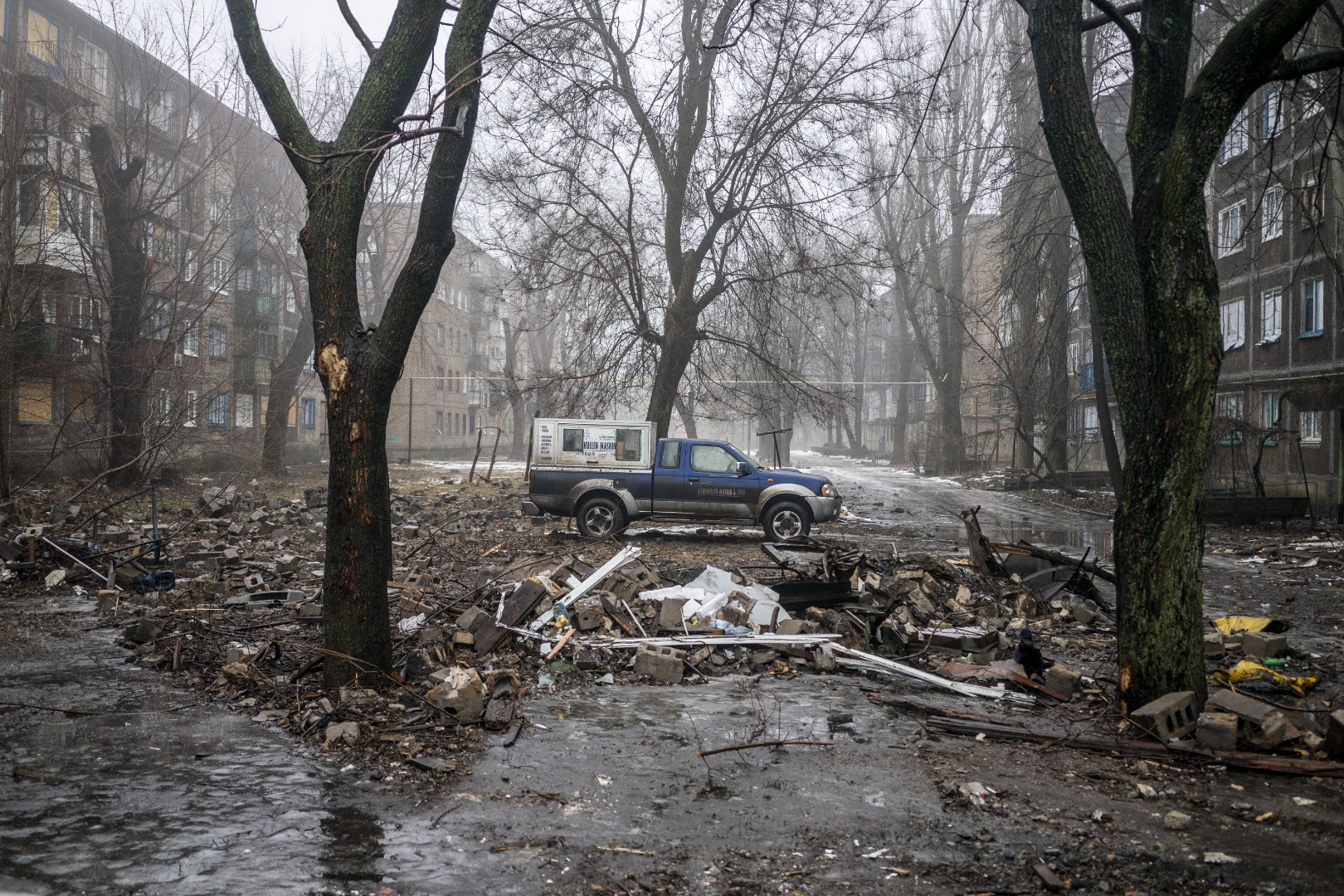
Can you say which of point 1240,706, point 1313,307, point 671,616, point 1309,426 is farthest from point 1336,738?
point 1309,426

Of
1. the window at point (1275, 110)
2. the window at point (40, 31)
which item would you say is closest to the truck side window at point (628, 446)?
the window at point (1275, 110)

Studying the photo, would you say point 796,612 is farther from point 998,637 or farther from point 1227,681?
point 1227,681

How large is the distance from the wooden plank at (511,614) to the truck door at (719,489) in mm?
8554

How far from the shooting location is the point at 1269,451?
1125 inches

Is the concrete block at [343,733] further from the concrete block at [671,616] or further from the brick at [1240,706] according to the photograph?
the brick at [1240,706]

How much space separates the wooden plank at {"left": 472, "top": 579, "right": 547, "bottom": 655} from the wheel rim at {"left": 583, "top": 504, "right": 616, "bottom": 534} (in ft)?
26.3

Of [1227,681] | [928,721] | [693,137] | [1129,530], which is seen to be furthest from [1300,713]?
[693,137]

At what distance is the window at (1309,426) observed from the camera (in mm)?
26375

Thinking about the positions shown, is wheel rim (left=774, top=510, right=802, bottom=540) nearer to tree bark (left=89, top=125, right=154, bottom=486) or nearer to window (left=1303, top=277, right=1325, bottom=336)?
tree bark (left=89, top=125, right=154, bottom=486)

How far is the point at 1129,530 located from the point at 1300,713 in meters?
1.78

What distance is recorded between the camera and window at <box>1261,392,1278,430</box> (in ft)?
93.0

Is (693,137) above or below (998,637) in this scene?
above

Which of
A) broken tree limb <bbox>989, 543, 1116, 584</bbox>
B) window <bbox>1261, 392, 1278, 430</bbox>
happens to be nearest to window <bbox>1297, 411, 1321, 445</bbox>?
window <bbox>1261, 392, 1278, 430</bbox>

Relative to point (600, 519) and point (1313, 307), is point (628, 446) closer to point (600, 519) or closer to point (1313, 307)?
point (600, 519)
